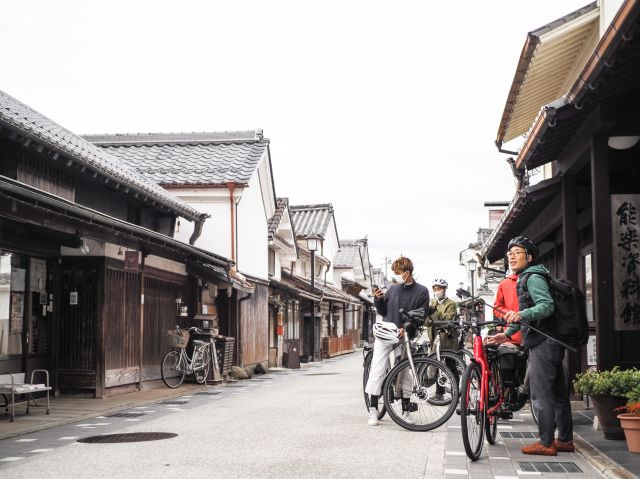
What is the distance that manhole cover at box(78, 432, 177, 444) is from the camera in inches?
351

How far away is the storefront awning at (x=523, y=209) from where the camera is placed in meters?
11.6

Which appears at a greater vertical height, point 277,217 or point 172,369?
point 277,217

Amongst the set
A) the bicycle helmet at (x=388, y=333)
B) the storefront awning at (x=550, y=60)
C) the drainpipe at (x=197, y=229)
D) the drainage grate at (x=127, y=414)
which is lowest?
the drainage grate at (x=127, y=414)

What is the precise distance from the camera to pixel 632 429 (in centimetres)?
689

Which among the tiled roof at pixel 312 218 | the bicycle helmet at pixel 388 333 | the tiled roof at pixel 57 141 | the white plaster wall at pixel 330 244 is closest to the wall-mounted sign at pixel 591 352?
the bicycle helmet at pixel 388 333

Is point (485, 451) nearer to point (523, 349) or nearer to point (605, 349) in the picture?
point (523, 349)

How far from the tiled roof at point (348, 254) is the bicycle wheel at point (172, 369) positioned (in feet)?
130

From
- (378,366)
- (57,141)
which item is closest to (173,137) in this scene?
(57,141)

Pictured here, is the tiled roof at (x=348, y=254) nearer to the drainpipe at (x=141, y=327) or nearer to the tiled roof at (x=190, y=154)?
the tiled roof at (x=190, y=154)

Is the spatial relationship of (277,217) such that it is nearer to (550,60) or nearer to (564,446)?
(550,60)

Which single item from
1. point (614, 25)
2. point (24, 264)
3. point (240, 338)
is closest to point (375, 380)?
point (614, 25)

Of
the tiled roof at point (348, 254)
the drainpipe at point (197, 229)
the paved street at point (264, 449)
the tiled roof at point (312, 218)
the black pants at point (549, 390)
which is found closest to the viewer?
the paved street at point (264, 449)

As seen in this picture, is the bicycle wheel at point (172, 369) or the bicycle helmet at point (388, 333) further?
the bicycle wheel at point (172, 369)

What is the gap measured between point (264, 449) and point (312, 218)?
4051 centimetres
